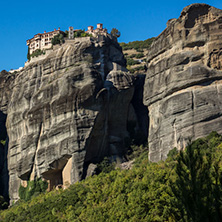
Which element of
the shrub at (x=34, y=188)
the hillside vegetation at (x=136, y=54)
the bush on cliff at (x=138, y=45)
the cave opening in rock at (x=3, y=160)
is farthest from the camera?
the bush on cliff at (x=138, y=45)

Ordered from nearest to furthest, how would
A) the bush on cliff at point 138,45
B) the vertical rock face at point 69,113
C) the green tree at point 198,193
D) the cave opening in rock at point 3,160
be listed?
the green tree at point 198,193
the vertical rock face at point 69,113
the cave opening in rock at point 3,160
the bush on cliff at point 138,45

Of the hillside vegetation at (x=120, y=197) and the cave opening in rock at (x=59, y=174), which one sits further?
the cave opening in rock at (x=59, y=174)

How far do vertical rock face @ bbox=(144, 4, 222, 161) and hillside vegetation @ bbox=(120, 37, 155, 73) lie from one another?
27.2m

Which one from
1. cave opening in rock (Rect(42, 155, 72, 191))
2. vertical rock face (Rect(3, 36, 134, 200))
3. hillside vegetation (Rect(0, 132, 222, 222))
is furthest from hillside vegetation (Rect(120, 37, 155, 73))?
hillside vegetation (Rect(0, 132, 222, 222))

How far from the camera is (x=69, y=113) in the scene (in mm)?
52719

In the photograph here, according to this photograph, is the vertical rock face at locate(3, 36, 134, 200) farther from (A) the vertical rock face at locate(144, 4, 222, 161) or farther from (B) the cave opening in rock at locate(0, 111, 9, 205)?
(A) the vertical rock face at locate(144, 4, 222, 161)

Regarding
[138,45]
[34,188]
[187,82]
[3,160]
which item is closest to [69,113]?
[34,188]

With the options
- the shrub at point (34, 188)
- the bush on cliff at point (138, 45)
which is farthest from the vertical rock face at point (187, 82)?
the bush on cliff at point (138, 45)

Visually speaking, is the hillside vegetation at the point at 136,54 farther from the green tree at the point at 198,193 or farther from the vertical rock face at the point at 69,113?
the green tree at the point at 198,193

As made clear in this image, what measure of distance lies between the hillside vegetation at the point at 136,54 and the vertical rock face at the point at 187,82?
27.2m

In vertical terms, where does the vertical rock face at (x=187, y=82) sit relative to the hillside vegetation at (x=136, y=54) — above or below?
below

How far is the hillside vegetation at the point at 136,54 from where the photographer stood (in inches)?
3081

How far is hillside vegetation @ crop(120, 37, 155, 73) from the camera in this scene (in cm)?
7826

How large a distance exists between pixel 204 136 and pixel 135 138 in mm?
15564
